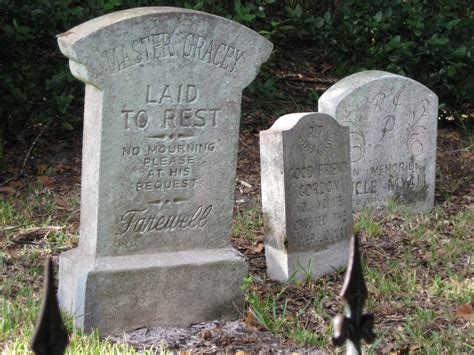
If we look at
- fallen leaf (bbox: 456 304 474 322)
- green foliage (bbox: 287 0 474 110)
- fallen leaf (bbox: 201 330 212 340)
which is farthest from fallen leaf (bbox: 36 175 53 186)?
fallen leaf (bbox: 456 304 474 322)

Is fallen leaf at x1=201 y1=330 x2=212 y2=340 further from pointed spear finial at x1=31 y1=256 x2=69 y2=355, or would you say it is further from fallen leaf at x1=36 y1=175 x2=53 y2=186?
fallen leaf at x1=36 y1=175 x2=53 y2=186

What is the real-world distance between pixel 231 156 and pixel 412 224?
2359 millimetres

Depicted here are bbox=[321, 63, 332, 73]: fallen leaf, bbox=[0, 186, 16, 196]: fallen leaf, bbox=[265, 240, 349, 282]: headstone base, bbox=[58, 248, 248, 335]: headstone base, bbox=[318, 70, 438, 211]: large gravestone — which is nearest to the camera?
bbox=[58, 248, 248, 335]: headstone base

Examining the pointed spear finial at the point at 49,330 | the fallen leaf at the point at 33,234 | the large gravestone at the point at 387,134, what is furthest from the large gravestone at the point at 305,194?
the pointed spear finial at the point at 49,330

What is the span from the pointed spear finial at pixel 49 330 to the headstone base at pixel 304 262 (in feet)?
11.6

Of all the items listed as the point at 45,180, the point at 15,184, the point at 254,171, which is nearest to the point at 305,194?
the point at 254,171

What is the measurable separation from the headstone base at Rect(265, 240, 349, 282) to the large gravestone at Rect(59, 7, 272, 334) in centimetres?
63

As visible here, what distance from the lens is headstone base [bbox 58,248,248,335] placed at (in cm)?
455

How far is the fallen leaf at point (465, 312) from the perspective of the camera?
191 inches

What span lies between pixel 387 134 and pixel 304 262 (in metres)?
2.06

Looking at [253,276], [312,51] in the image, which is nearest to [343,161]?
[253,276]

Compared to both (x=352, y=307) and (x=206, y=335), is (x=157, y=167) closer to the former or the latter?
(x=206, y=335)

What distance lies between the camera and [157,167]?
15.4 feet

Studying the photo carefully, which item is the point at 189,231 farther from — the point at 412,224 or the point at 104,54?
the point at 412,224
